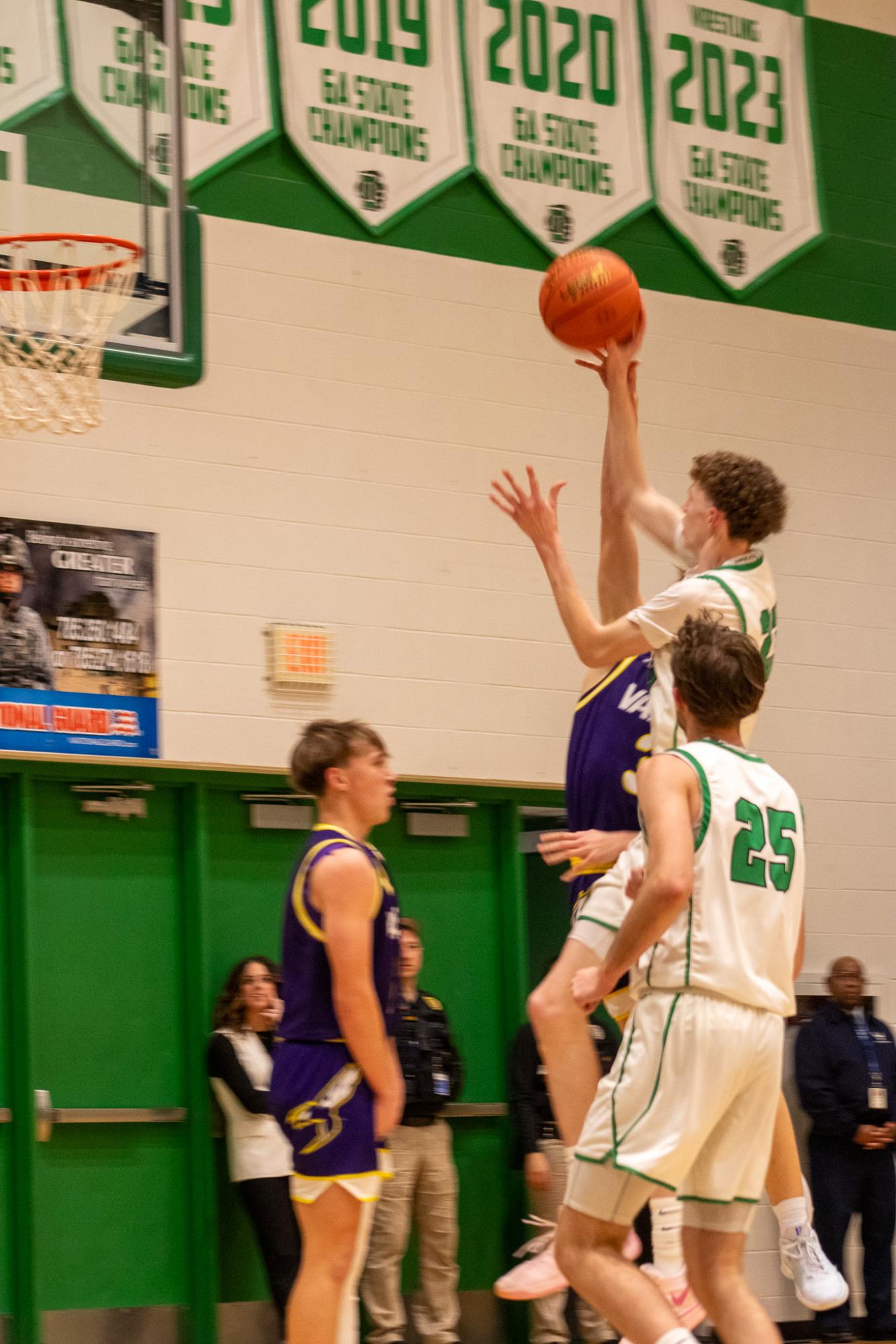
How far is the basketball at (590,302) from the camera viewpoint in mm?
5391

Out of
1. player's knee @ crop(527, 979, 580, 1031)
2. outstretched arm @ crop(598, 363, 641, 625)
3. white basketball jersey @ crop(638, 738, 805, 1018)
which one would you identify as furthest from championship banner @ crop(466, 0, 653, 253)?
white basketball jersey @ crop(638, 738, 805, 1018)

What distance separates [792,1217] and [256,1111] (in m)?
3.54

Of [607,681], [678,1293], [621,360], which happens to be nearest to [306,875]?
[607,681]

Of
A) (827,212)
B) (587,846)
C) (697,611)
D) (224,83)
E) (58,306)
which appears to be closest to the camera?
(697,611)

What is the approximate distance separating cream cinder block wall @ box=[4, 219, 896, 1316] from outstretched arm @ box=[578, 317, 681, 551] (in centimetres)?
346

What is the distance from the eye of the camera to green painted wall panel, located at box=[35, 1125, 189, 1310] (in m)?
7.51

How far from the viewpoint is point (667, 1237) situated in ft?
16.1

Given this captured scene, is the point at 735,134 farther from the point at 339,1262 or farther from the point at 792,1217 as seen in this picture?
the point at 339,1262

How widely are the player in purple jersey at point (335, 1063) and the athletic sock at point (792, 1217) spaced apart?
1118mm

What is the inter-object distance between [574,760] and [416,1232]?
159 inches

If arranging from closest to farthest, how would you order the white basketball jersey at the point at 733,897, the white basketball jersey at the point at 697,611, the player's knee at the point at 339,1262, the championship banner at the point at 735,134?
the white basketball jersey at the point at 733,897
the player's knee at the point at 339,1262
the white basketball jersey at the point at 697,611
the championship banner at the point at 735,134

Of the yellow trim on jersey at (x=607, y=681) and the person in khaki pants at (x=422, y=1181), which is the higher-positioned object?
the yellow trim on jersey at (x=607, y=681)

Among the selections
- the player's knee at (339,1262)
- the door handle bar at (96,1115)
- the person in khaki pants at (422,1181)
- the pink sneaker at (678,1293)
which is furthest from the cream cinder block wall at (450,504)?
the pink sneaker at (678,1293)

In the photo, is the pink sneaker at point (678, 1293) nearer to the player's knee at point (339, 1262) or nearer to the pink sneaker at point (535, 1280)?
the pink sneaker at point (535, 1280)
